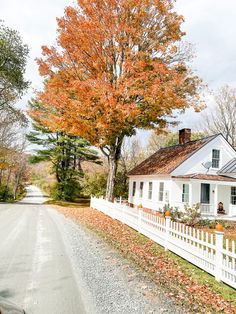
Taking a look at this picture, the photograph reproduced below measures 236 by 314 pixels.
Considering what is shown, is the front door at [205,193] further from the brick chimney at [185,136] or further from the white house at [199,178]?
the brick chimney at [185,136]

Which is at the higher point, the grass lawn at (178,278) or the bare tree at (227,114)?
the bare tree at (227,114)

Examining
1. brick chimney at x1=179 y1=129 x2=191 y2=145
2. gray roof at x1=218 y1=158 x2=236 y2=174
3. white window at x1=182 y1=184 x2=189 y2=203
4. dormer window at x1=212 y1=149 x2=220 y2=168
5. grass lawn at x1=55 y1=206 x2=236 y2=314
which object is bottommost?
grass lawn at x1=55 y1=206 x2=236 y2=314

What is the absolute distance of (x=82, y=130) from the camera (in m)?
16.8

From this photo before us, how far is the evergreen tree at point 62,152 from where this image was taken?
104 ft

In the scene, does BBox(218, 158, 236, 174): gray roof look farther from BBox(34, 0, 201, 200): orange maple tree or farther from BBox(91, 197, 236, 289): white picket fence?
BBox(91, 197, 236, 289): white picket fence

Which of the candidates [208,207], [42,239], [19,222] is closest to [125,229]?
[42,239]

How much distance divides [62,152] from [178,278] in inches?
1114

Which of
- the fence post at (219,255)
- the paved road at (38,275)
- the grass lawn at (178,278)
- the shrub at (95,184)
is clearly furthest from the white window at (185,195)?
the fence post at (219,255)

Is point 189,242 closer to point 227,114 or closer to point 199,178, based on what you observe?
point 199,178

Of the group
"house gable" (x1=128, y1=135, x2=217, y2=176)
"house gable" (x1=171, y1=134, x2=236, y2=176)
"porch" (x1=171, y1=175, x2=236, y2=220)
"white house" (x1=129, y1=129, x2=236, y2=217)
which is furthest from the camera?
"house gable" (x1=128, y1=135, x2=217, y2=176)

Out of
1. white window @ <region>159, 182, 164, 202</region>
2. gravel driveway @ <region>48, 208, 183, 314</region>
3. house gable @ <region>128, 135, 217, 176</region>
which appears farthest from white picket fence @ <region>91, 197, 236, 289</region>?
house gable @ <region>128, 135, 217, 176</region>

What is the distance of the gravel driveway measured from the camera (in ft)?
14.9

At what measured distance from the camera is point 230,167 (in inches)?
844

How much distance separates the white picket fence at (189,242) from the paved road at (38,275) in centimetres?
346
